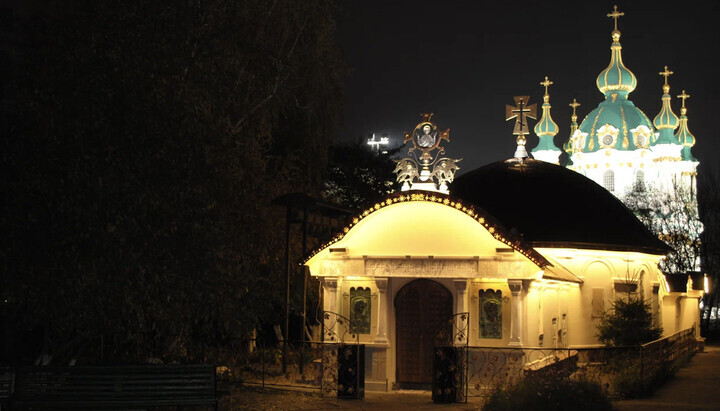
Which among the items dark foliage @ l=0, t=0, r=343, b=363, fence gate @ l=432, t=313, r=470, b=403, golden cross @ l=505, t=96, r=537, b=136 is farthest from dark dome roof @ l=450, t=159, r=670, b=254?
dark foliage @ l=0, t=0, r=343, b=363

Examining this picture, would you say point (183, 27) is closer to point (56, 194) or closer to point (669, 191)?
point (56, 194)

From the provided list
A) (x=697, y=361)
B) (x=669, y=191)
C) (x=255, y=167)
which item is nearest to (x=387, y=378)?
(x=255, y=167)

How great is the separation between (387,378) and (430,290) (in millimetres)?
2099

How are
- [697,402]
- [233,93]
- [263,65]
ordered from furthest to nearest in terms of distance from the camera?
1. [263,65]
2. [697,402]
3. [233,93]

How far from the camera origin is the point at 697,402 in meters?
18.6

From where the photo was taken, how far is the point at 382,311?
20422 mm

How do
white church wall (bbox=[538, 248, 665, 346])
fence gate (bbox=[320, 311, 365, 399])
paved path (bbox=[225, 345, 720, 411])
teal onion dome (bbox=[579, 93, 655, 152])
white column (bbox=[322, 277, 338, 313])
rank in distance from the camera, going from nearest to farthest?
1. paved path (bbox=[225, 345, 720, 411])
2. fence gate (bbox=[320, 311, 365, 399])
3. white column (bbox=[322, 277, 338, 313])
4. white church wall (bbox=[538, 248, 665, 346])
5. teal onion dome (bbox=[579, 93, 655, 152])

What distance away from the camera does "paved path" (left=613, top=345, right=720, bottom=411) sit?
17906mm

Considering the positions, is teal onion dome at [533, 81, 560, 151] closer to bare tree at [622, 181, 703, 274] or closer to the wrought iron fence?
bare tree at [622, 181, 703, 274]

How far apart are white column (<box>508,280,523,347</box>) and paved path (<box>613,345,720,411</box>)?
2.47 m

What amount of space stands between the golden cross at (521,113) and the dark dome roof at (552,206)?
3433 millimetres

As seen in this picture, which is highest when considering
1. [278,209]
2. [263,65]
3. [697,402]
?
[263,65]

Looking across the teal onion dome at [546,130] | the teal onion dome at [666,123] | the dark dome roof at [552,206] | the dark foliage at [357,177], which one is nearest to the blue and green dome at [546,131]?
the teal onion dome at [546,130]

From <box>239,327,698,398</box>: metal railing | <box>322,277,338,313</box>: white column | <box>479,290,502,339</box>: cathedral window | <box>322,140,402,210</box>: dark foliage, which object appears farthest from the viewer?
<box>322,140,402,210</box>: dark foliage
